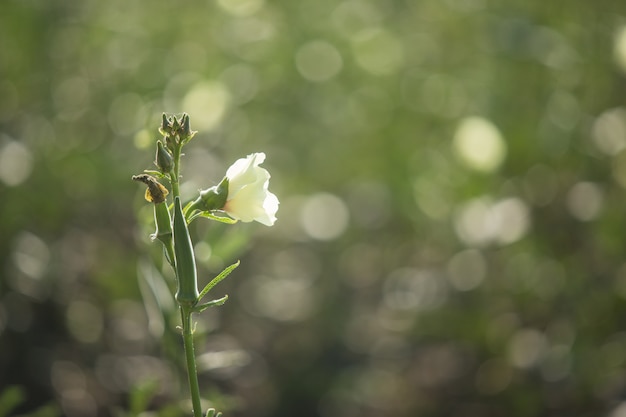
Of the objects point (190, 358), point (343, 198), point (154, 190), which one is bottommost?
point (190, 358)

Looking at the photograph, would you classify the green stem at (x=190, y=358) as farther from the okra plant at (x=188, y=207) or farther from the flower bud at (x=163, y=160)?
the flower bud at (x=163, y=160)

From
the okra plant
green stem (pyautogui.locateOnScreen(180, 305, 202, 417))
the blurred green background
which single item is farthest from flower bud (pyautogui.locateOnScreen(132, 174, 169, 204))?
the blurred green background

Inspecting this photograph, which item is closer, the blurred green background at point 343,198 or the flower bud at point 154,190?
the flower bud at point 154,190

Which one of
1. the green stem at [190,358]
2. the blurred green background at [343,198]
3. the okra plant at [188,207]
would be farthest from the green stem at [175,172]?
the blurred green background at [343,198]

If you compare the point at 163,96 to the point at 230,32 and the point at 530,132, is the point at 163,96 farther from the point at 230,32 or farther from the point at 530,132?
the point at 530,132

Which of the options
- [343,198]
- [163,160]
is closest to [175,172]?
[163,160]

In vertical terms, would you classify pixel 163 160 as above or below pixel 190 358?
above

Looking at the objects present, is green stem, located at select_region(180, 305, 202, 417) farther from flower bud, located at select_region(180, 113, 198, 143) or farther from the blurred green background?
the blurred green background

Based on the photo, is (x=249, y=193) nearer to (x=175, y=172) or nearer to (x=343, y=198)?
(x=175, y=172)
